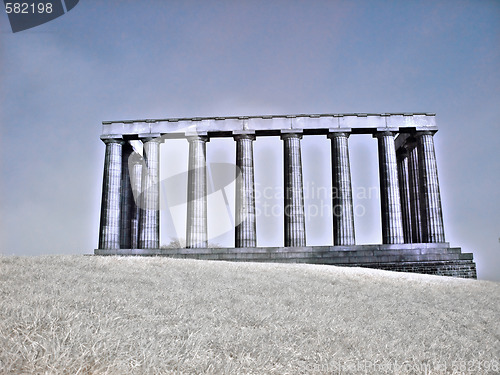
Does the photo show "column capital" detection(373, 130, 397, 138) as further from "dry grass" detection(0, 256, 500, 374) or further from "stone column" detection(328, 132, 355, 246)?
"dry grass" detection(0, 256, 500, 374)

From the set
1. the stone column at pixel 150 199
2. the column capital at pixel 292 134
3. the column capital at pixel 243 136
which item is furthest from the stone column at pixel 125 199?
the column capital at pixel 292 134

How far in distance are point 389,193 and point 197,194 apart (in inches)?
793

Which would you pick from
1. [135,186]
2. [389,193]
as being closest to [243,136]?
[135,186]

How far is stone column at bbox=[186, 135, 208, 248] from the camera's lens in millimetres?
46812

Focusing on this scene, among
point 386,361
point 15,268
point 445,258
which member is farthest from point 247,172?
point 386,361

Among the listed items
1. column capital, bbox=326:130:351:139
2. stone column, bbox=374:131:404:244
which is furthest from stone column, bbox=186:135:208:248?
stone column, bbox=374:131:404:244

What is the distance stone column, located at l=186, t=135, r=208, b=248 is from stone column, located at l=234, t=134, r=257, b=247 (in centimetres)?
363

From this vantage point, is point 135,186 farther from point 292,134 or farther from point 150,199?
point 292,134

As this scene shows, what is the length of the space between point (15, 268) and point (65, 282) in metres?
3.50

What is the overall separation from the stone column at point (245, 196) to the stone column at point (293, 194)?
3.50 m

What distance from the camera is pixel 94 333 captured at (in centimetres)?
973

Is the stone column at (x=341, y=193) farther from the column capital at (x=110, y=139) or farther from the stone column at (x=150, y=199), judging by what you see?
the column capital at (x=110, y=139)

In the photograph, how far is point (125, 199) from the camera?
5341 cm

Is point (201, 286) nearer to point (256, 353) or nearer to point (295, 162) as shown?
point (256, 353)
